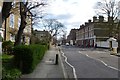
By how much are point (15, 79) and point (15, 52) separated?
4256mm

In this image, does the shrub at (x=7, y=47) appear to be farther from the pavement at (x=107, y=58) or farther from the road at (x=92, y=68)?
the pavement at (x=107, y=58)

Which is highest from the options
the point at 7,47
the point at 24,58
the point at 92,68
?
the point at 7,47

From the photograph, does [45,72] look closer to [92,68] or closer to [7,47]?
[92,68]

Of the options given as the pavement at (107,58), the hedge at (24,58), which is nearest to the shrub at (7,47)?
the pavement at (107,58)

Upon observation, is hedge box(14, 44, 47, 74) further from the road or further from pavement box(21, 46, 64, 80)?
the road

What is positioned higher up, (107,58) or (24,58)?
(24,58)

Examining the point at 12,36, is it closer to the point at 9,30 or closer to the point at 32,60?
the point at 9,30

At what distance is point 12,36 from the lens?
44812mm

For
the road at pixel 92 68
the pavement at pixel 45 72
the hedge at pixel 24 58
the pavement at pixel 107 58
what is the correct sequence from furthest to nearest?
the pavement at pixel 107 58, the road at pixel 92 68, the hedge at pixel 24 58, the pavement at pixel 45 72

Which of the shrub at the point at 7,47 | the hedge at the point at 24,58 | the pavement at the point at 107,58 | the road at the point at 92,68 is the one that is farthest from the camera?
the shrub at the point at 7,47

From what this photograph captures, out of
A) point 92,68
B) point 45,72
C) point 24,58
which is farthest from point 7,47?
point 24,58

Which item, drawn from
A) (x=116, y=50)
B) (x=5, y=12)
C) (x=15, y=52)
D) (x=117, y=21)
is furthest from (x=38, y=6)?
(x=117, y=21)

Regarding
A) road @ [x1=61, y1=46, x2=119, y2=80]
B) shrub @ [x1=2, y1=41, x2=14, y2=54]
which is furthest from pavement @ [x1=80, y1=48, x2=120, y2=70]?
shrub @ [x1=2, y1=41, x2=14, y2=54]

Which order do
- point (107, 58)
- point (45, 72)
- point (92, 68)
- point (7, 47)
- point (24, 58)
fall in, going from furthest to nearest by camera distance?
point (107, 58)
point (7, 47)
point (92, 68)
point (45, 72)
point (24, 58)
